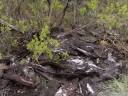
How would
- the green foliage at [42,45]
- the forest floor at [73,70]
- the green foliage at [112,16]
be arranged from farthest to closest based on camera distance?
the green foliage at [112,16] < the forest floor at [73,70] < the green foliage at [42,45]

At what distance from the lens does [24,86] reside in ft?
13.3

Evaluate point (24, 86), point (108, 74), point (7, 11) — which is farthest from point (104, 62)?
point (7, 11)

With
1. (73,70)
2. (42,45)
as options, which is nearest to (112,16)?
(73,70)

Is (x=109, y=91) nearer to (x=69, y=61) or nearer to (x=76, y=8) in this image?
(x=69, y=61)

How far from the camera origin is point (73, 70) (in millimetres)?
4176

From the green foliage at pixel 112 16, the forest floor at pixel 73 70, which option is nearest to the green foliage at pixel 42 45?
the forest floor at pixel 73 70

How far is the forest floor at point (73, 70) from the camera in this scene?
13.1ft

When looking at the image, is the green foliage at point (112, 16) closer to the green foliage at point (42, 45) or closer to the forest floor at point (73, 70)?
the forest floor at point (73, 70)

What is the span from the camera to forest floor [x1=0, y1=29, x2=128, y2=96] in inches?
157

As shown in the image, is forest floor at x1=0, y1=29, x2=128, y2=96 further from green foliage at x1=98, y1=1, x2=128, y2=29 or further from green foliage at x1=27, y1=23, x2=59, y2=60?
green foliage at x1=98, y1=1, x2=128, y2=29

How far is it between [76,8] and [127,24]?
92 cm

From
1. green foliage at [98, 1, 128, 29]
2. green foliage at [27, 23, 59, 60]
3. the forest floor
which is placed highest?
green foliage at [98, 1, 128, 29]

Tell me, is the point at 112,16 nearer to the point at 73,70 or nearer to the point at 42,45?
the point at 73,70

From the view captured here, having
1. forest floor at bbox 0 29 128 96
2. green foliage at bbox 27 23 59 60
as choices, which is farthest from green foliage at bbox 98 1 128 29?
green foliage at bbox 27 23 59 60
